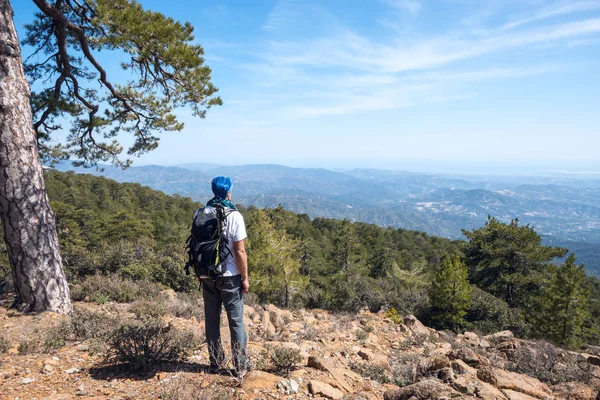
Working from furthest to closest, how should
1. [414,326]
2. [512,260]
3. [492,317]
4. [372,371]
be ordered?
[512,260] < [492,317] < [414,326] < [372,371]

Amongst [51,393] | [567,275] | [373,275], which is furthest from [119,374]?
[373,275]

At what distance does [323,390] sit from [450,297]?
15.4 meters

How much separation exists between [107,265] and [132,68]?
184 inches

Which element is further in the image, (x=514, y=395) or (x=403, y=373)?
(x=403, y=373)

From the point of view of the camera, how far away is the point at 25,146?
174 inches

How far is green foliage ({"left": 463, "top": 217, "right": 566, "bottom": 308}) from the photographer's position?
72.9 feet

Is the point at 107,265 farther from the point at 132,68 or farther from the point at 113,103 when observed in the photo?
the point at 132,68

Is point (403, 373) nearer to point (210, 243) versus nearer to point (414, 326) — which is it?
point (210, 243)

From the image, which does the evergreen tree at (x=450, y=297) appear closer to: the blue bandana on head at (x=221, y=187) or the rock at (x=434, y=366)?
the rock at (x=434, y=366)

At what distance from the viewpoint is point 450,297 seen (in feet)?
52.5

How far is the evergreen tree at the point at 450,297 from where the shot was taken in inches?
627

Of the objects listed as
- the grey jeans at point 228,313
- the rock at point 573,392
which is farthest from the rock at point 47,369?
the rock at point 573,392

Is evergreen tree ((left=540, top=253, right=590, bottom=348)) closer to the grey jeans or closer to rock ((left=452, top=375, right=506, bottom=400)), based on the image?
rock ((left=452, top=375, right=506, bottom=400))

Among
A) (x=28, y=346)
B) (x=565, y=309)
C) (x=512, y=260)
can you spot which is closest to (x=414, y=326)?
(x=28, y=346)
